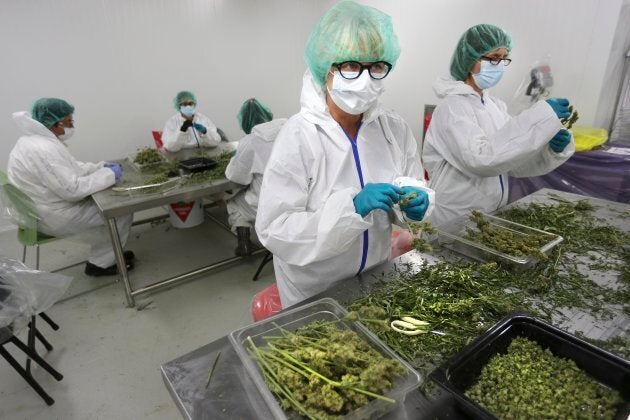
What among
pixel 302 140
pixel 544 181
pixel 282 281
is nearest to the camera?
pixel 302 140

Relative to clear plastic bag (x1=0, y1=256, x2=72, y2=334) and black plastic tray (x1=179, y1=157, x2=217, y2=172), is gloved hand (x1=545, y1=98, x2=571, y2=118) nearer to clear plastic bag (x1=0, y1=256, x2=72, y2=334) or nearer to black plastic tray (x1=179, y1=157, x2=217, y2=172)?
black plastic tray (x1=179, y1=157, x2=217, y2=172)

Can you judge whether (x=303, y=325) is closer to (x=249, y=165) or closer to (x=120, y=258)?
(x=249, y=165)

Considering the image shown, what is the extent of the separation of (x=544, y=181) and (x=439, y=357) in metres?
2.90

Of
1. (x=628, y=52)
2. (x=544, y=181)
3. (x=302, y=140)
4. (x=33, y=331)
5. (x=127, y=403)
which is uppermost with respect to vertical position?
(x=628, y=52)

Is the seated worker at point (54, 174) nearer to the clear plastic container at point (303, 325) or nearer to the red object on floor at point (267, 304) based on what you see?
the red object on floor at point (267, 304)

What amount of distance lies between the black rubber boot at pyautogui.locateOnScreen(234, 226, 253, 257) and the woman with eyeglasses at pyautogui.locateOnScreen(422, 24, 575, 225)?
1.74 meters

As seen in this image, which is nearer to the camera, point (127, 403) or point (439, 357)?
point (439, 357)

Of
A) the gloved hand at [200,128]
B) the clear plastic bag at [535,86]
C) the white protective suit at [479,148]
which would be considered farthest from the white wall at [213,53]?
the white protective suit at [479,148]

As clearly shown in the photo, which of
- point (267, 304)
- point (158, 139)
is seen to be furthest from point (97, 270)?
point (267, 304)

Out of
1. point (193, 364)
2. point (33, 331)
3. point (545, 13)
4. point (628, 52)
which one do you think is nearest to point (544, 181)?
point (628, 52)

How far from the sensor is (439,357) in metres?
0.90

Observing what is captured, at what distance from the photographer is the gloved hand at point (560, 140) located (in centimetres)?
179

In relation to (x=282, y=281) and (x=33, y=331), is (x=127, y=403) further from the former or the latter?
(x=282, y=281)

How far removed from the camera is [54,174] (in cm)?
260
